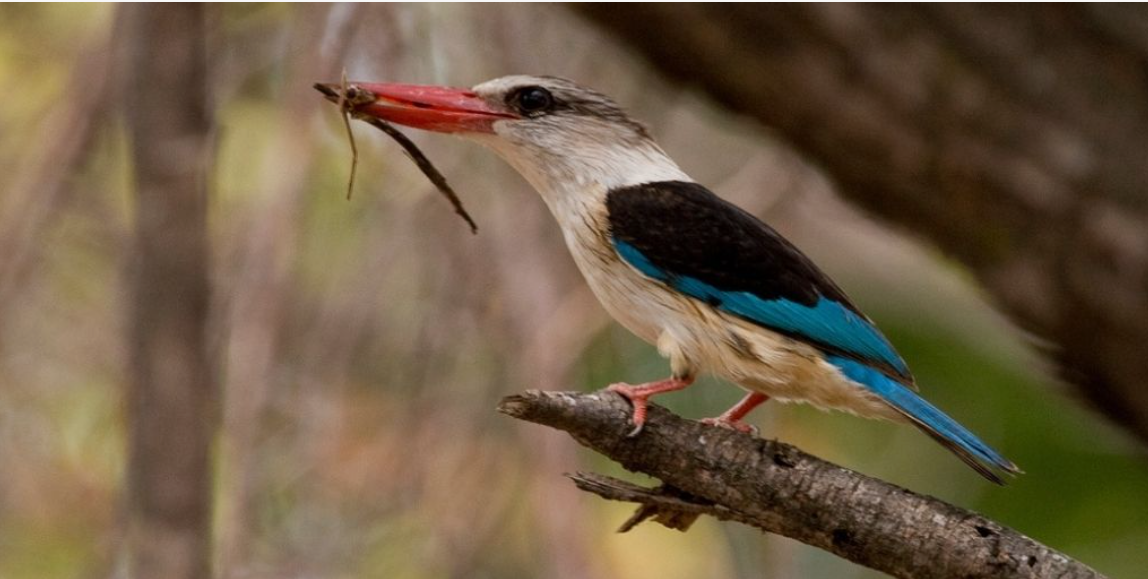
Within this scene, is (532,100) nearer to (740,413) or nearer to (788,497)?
(740,413)

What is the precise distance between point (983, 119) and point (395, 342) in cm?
247

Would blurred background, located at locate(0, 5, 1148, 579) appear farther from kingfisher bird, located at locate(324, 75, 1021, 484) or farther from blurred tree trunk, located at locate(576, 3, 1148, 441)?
Answer: kingfisher bird, located at locate(324, 75, 1021, 484)

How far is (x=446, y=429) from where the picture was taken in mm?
4969

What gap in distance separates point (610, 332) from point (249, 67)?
1567mm

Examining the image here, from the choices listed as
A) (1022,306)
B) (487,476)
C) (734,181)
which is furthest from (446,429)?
(1022,306)

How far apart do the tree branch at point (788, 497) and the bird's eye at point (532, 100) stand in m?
0.94

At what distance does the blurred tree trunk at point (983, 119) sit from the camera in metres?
3.61

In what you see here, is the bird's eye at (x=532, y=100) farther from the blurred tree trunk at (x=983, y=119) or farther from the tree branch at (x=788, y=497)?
the tree branch at (x=788, y=497)

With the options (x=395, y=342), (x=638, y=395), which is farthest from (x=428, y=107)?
(x=395, y=342)

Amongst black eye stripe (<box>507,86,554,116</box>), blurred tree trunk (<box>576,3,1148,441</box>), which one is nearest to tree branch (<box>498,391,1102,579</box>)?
black eye stripe (<box>507,86,554,116</box>)

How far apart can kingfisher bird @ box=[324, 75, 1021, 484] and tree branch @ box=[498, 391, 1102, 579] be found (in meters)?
0.18

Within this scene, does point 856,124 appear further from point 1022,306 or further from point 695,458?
point 695,458

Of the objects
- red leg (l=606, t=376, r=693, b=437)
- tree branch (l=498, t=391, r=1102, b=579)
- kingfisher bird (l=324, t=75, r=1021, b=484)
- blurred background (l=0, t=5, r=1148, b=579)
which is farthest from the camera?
blurred background (l=0, t=5, r=1148, b=579)

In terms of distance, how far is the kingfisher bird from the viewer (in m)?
2.83
